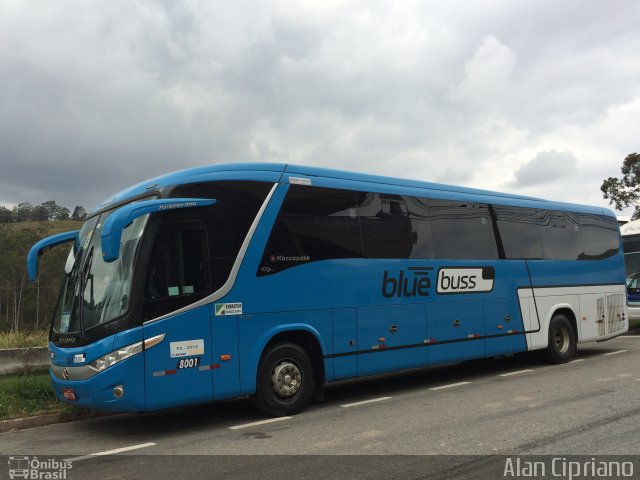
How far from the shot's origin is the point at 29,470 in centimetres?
602

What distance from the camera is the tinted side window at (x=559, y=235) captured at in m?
13.2

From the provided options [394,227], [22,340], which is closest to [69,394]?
[394,227]

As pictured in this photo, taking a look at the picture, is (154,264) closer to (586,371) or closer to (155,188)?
(155,188)

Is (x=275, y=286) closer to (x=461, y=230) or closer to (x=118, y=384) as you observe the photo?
(x=118, y=384)

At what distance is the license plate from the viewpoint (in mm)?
7221

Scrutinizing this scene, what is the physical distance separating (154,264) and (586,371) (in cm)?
901

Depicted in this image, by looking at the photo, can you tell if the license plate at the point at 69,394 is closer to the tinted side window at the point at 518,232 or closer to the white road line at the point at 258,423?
the white road line at the point at 258,423

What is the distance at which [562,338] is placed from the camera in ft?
44.1

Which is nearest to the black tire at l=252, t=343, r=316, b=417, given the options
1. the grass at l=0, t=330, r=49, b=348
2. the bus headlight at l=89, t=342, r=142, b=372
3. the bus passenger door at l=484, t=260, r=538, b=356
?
the bus headlight at l=89, t=342, r=142, b=372

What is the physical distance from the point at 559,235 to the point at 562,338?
240 centimetres

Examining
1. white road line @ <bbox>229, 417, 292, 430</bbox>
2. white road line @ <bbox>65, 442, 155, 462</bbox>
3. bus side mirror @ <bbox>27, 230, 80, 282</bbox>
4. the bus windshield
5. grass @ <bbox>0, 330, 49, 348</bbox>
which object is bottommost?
white road line @ <bbox>229, 417, 292, 430</bbox>

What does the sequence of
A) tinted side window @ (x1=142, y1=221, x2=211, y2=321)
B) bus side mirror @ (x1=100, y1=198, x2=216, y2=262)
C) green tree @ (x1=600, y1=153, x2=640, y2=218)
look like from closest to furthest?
1. bus side mirror @ (x1=100, y1=198, x2=216, y2=262)
2. tinted side window @ (x1=142, y1=221, x2=211, y2=321)
3. green tree @ (x1=600, y1=153, x2=640, y2=218)

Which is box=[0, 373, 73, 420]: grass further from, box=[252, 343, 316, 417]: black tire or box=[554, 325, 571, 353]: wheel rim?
box=[554, 325, 571, 353]: wheel rim

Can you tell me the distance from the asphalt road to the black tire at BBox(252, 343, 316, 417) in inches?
8.8
